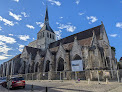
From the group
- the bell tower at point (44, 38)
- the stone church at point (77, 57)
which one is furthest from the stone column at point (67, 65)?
the bell tower at point (44, 38)

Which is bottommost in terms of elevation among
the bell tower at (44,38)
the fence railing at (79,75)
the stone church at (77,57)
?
the fence railing at (79,75)

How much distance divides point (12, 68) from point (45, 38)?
16167 mm

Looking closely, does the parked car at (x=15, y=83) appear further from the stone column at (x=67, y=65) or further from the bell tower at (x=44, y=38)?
the bell tower at (x=44, y=38)

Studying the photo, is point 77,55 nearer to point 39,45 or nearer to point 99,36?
point 99,36

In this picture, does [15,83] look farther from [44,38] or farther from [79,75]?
[44,38]

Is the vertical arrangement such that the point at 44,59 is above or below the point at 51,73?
above

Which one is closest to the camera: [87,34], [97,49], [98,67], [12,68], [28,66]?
[98,67]

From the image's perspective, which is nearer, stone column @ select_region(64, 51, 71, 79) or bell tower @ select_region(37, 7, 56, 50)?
stone column @ select_region(64, 51, 71, 79)

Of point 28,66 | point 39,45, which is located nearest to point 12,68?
point 28,66

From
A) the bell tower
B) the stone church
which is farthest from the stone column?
the bell tower

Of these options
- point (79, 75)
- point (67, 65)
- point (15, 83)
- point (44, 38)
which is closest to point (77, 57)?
point (67, 65)

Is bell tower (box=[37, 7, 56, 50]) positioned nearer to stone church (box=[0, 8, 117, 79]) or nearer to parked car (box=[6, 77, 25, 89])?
stone church (box=[0, 8, 117, 79])

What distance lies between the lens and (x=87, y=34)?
25.3m

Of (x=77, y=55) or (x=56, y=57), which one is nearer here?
(x=77, y=55)
